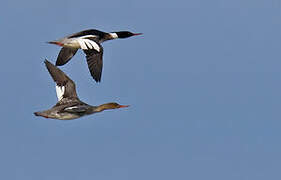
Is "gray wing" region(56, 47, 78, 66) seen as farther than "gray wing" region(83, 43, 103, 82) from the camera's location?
Yes

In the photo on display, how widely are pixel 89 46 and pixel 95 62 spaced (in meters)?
0.69

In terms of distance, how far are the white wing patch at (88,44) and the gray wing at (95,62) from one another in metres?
0.13

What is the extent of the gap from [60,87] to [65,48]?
254 centimetres

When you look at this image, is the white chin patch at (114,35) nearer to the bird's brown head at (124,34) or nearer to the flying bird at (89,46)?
the flying bird at (89,46)

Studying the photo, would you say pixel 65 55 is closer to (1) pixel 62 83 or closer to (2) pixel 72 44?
(2) pixel 72 44

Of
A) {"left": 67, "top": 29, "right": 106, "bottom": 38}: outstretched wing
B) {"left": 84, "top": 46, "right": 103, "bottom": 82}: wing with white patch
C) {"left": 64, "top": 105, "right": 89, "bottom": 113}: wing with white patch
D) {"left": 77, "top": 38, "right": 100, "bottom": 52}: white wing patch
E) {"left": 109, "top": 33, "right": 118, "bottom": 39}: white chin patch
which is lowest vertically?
{"left": 64, "top": 105, "right": 89, "bottom": 113}: wing with white patch

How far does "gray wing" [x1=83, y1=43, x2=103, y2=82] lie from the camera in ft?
63.3

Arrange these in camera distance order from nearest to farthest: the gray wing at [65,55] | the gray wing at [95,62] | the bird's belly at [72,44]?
the gray wing at [95,62] < the bird's belly at [72,44] < the gray wing at [65,55]

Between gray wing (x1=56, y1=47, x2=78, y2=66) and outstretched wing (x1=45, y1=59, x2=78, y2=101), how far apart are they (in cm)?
200

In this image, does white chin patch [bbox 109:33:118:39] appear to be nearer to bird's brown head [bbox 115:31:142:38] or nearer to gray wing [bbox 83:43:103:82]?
bird's brown head [bbox 115:31:142:38]

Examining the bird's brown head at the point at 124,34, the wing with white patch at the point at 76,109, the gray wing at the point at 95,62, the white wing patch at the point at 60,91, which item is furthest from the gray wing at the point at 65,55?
the wing with white patch at the point at 76,109

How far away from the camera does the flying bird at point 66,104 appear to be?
17859 mm

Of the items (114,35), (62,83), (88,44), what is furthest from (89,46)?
(114,35)

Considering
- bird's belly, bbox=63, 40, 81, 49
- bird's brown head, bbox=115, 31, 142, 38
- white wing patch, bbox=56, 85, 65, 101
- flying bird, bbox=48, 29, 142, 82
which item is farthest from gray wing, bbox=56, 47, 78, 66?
white wing patch, bbox=56, 85, 65, 101
